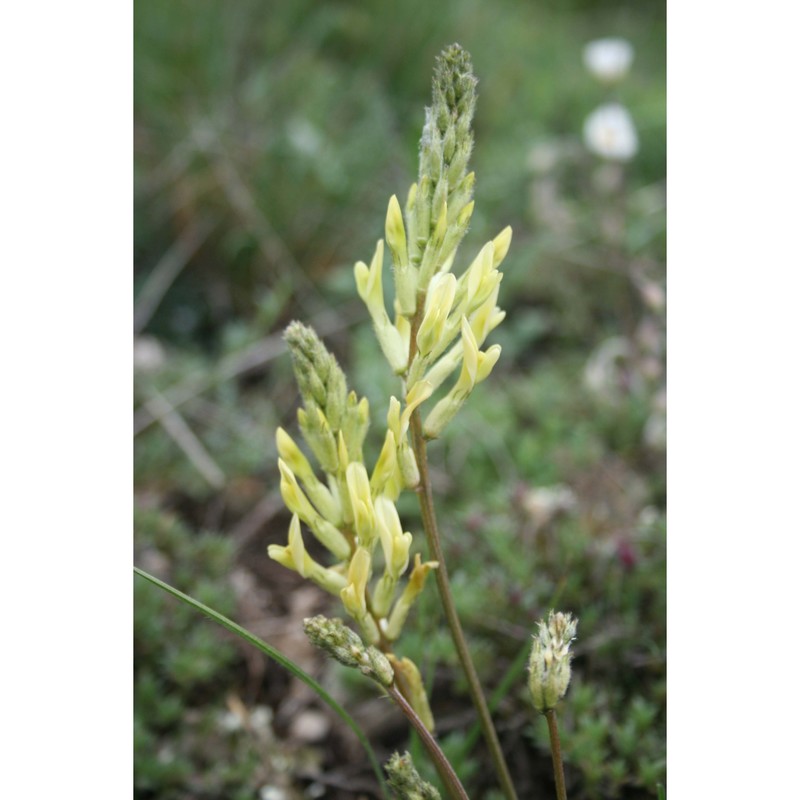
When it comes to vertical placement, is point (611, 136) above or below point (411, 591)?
above

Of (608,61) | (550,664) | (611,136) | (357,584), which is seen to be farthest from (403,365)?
(608,61)

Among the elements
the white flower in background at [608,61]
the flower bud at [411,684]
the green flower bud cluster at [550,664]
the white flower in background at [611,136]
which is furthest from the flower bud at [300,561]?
the white flower in background at [608,61]

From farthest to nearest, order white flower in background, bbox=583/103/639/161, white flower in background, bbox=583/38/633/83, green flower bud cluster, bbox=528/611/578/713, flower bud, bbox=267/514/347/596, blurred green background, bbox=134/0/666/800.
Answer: white flower in background, bbox=583/38/633/83, white flower in background, bbox=583/103/639/161, blurred green background, bbox=134/0/666/800, flower bud, bbox=267/514/347/596, green flower bud cluster, bbox=528/611/578/713

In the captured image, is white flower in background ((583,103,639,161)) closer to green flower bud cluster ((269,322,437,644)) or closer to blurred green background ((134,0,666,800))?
blurred green background ((134,0,666,800))

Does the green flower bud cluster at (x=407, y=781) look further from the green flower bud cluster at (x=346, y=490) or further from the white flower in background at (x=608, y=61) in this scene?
the white flower in background at (x=608, y=61)

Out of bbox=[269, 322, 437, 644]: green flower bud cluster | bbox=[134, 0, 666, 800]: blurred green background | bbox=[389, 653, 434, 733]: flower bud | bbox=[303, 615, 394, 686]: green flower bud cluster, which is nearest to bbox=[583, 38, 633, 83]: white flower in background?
bbox=[134, 0, 666, 800]: blurred green background

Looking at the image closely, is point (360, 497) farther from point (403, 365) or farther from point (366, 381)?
point (366, 381)
